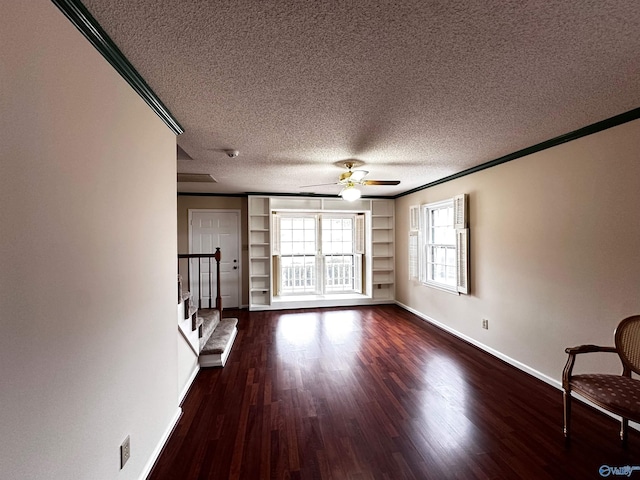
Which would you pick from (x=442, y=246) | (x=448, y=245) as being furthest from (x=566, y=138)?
(x=442, y=246)

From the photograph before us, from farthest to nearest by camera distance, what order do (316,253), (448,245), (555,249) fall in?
(316,253) < (448,245) < (555,249)

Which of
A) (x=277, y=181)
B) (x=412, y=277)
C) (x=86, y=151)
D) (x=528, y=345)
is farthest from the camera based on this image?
(x=412, y=277)

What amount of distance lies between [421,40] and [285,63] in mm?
706

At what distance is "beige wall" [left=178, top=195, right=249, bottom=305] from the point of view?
5535 mm

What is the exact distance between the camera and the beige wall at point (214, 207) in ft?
18.2

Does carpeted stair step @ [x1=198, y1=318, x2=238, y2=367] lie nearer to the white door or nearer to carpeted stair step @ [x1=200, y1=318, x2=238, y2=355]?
carpeted stair step @ [x1=200, y1=318, x2=238, y2=355]

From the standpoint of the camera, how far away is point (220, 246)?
5715 millimetres

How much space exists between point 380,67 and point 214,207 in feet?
15.7

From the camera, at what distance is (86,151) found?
4.04 feet

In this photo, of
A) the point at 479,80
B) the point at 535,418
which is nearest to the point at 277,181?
the point at 479,80

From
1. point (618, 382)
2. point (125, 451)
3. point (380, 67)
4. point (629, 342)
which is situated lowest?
point (125, 451)

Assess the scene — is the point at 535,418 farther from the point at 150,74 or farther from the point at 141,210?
the point at 150,74

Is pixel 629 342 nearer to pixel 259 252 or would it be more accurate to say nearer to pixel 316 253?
pixel 316 253

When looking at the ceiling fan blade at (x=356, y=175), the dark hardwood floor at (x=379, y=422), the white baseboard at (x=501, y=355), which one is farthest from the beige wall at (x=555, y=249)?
the ceiling fan blade at (x=356, y=175)
